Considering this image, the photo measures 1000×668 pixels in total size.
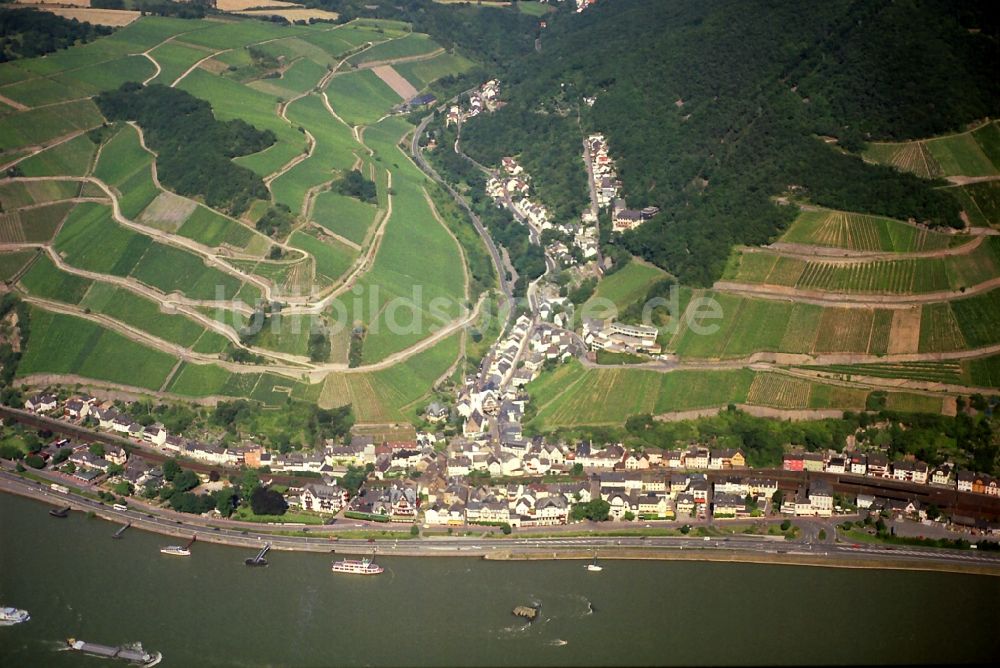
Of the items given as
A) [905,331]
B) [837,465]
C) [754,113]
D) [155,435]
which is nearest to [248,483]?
[155,435]

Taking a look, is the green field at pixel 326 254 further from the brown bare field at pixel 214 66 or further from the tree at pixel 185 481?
Answer: the brown bare field at pixel 214 66

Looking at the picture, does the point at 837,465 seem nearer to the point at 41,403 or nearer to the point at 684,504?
the point at 684,504

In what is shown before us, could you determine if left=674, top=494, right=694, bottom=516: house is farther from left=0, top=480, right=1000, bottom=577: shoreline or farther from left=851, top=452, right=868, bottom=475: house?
left=851, top=452, right=868, bottom=475: house

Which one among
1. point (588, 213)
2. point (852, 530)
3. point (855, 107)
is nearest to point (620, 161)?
point (588, 213)

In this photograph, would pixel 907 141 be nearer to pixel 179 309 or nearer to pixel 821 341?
pixel 821 341

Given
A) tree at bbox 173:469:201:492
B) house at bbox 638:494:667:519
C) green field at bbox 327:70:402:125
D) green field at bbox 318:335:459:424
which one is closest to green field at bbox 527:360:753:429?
green field at bbox 318:335:459:424
